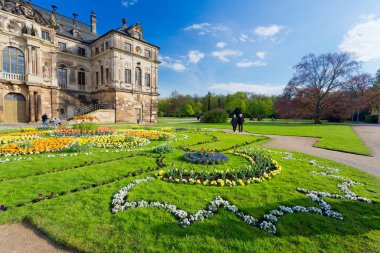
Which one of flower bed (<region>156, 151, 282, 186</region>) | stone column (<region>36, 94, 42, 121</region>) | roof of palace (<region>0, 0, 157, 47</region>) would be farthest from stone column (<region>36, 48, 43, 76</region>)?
flower bed (<region>156, 151, 282, 186</region>)

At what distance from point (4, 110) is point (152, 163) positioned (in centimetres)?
2789

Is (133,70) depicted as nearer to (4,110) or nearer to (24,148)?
(4,110)

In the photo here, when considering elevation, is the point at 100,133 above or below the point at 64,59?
below

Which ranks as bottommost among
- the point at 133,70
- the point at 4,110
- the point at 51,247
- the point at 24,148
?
the point at 51,247

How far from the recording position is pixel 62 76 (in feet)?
107

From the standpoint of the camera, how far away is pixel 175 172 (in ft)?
18.4

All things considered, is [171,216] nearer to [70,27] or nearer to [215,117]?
[215,117]

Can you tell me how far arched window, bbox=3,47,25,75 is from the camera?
2361 cm

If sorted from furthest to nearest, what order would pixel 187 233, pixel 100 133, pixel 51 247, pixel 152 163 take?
pixel 100 133
pixel 152 163
pixel 187 233
pixel 51 247

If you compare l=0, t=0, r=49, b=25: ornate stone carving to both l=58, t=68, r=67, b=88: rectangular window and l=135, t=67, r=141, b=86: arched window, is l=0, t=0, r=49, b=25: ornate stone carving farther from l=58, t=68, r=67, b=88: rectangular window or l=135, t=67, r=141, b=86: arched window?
l=135, t=67, r=141, b=86: arched window

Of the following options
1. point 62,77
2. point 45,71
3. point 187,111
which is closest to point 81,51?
point 62,77

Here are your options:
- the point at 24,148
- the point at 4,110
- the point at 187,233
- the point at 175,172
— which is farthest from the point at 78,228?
the point at 4,110

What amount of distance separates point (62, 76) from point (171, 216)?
3801 centimetres

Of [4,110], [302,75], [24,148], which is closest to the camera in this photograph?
[24,148]
